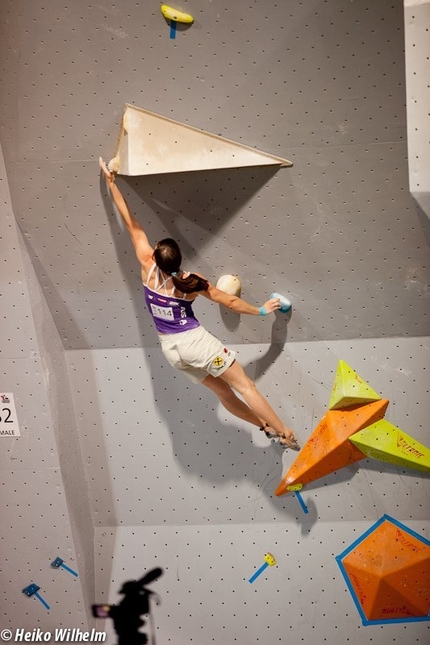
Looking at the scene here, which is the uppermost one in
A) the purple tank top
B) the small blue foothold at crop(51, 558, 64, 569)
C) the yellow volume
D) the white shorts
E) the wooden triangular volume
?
the yellow volume

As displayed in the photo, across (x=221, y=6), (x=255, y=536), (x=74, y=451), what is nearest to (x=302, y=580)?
(x=255, y=536)

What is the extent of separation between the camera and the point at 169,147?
262 cm

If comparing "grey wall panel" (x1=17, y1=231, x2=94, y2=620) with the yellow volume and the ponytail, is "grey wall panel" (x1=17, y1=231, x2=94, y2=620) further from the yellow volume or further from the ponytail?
the yellow volume

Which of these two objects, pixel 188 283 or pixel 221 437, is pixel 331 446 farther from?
pixel 188 283

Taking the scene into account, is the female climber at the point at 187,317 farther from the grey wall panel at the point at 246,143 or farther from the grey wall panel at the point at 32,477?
the grey wall panel at the point at 32,477

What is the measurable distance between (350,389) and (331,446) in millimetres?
272

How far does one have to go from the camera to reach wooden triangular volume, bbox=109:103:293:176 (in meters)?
2.61

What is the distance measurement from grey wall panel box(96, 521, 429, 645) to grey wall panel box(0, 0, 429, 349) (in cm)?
102

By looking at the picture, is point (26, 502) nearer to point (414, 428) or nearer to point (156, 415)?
point (156, 415)

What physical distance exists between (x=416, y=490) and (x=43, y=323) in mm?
1890

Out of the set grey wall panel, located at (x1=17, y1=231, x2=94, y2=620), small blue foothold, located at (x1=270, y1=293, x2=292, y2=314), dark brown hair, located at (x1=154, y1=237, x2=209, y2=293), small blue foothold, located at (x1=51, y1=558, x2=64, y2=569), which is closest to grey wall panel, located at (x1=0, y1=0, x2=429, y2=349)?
small blue foothold, located at (x1=270, y1=293, x2=292, y2=314)

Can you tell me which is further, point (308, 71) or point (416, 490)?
point (416, 490)

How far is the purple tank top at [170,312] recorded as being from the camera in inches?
107

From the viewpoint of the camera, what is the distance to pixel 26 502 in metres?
3.25
